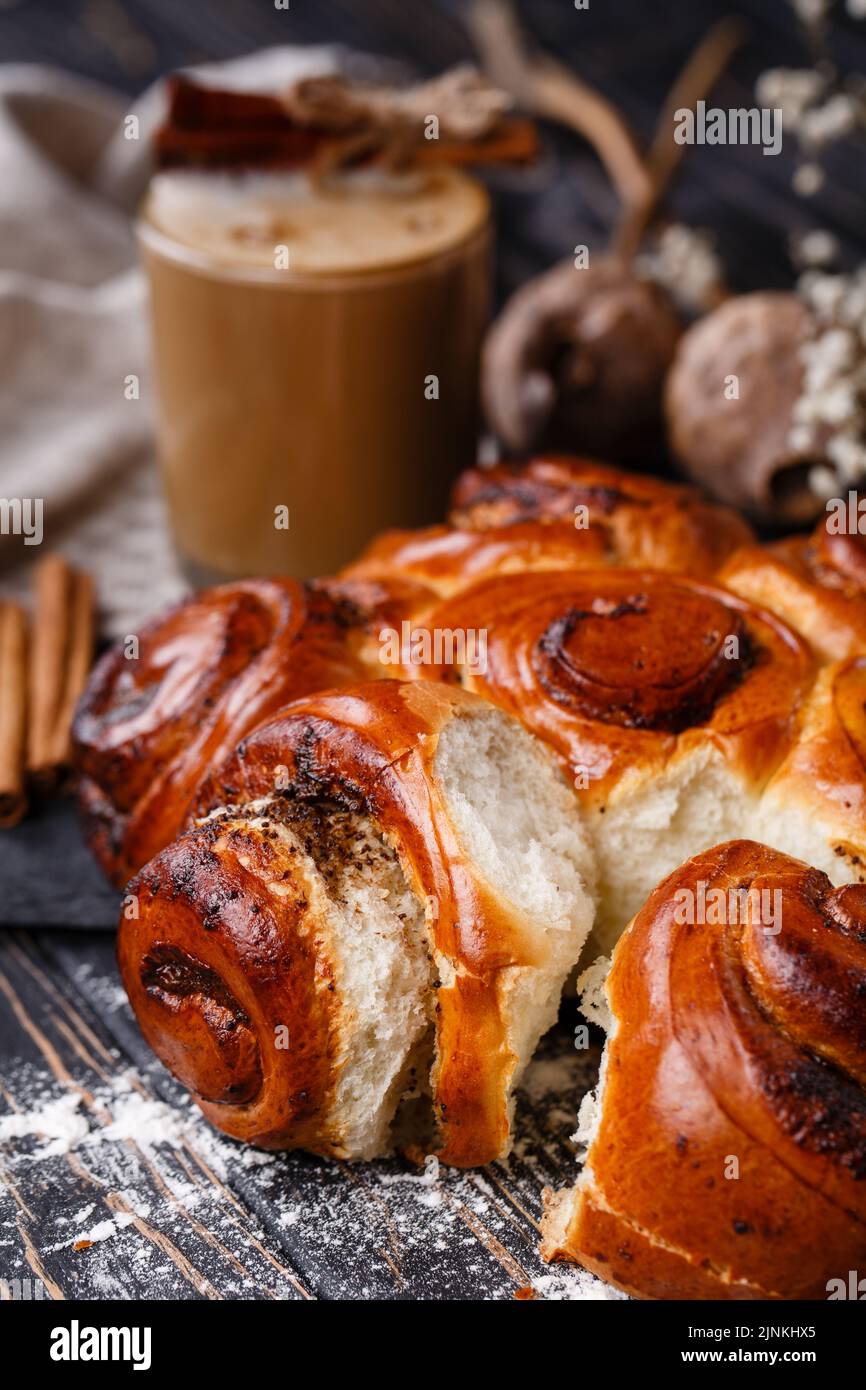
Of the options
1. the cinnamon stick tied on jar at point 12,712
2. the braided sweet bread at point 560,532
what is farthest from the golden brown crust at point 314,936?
the cinnamon stick tied on jar at point 12,712

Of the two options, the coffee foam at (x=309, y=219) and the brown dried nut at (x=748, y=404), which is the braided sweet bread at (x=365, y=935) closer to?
the coffee foam at (x=309, y=219)

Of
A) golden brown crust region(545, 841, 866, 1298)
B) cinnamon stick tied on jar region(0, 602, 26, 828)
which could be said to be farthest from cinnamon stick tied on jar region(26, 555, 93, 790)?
golden brown crust region(545, 841, 866, 1298)

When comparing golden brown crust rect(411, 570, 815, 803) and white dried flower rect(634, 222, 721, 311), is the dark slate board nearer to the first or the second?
golden brown crust rect(411, 570, 815, 803)

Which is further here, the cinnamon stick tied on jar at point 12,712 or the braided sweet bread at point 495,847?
the cinnamon stick tied on jar at point 12,712

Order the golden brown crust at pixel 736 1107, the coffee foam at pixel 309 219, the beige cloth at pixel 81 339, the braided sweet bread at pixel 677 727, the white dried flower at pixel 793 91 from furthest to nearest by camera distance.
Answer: the beige cloth at pixel 81 339
the white dried flower at pixel 793 91
the coffee foam at pixel 309 219
the braided sweet bread at pixel 677 727
the golden brown crust at pixel 736 1107

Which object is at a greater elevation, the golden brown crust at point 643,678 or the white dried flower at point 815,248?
the white dried flower at point 815,248

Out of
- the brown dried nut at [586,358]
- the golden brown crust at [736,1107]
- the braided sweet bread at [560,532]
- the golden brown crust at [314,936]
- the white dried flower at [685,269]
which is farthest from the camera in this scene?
the white dried flower at [685,269]

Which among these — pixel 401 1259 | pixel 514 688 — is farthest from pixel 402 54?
pixel 401 1259

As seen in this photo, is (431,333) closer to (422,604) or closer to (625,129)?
(422,604)
